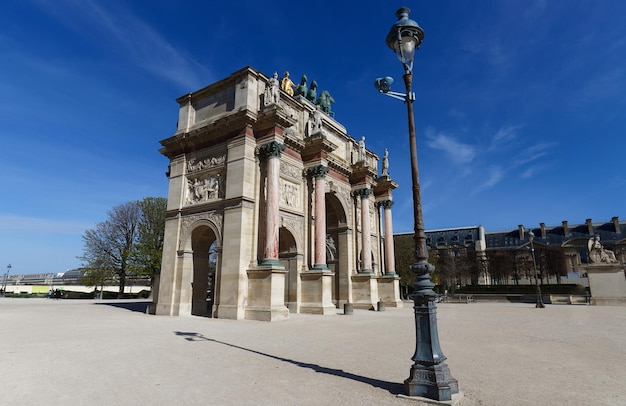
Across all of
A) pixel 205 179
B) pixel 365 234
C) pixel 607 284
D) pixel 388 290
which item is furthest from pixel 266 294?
pixel 607 284

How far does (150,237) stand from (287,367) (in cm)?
3621

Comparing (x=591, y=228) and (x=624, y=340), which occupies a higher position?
(x=591, y=228)

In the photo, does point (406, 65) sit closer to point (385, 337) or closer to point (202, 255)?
point (385, 337)

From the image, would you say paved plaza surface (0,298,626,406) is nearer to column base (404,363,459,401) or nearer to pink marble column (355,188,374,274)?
column base (404,363,459,401)

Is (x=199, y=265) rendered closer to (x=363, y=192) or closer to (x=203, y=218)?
(x=203, y=218)

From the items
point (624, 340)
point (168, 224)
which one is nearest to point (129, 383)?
point (624, 340)

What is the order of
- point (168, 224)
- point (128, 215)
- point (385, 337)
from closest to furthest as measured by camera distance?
1. point (385, 337)
2. point (168, 224)
3. point (128, 215)

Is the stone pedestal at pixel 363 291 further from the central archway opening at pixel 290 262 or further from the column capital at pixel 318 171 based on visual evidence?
the column capital at pixel 318 171

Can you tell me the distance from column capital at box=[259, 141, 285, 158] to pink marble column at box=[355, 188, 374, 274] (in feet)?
Result: 36.5

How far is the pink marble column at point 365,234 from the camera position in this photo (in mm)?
27469

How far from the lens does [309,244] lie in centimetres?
2320

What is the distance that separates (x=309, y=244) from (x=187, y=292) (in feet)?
25.8

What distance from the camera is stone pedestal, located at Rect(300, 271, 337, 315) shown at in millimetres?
20925

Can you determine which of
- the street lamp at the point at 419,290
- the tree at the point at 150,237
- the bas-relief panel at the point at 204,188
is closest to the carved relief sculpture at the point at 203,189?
the bas-relief panel at the point at 204,188
